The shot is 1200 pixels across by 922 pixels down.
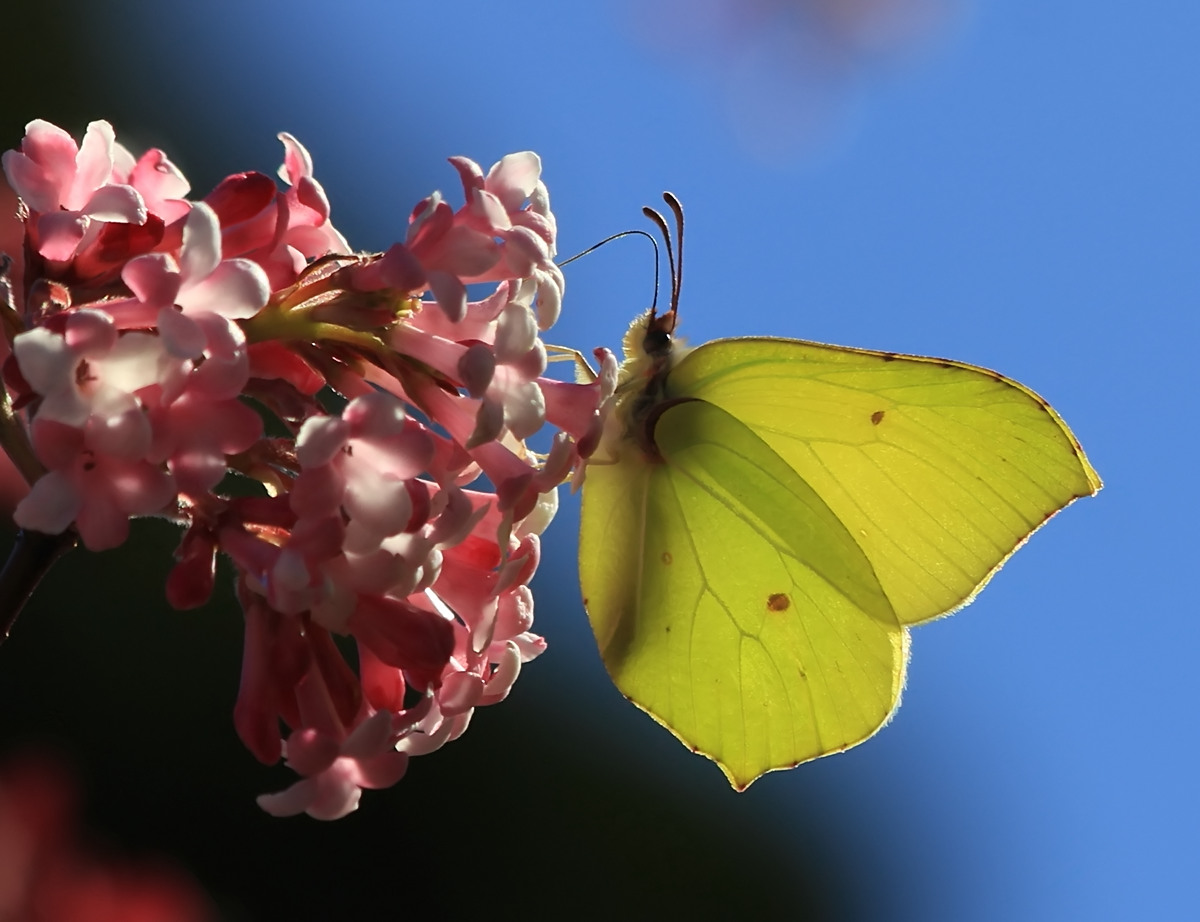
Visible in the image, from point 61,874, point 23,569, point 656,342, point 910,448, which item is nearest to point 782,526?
point 910,448

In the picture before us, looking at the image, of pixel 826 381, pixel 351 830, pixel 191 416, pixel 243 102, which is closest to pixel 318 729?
pixel 191 416

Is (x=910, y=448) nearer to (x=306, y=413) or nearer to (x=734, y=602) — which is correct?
(x=734, y=602)

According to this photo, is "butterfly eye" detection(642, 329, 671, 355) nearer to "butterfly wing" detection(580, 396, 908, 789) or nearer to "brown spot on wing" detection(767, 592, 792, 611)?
"butterfly wing" detection(580, 396, 908, 789)

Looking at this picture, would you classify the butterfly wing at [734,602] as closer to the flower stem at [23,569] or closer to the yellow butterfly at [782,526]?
the yellow butterfly at [782,526]

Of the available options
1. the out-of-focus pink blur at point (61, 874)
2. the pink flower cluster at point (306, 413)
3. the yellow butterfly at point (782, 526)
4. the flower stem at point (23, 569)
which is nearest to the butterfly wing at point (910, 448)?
the yellow butterfly at point (782, 526)

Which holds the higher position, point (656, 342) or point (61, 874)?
A: point (656, 342)

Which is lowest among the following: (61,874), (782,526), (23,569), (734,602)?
(61,874)

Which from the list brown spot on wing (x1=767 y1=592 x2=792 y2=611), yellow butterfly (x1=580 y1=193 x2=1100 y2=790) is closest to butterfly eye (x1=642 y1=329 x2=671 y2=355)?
yellow butterfly (x1=580 y1=193 x2=1100 y2=790)
